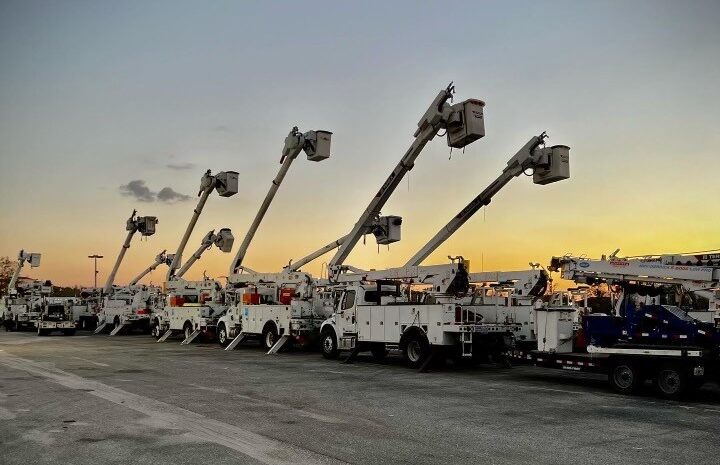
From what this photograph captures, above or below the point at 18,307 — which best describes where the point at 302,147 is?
above

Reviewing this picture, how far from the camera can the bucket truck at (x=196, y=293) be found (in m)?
34.9

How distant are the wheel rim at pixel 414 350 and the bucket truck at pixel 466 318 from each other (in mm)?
91

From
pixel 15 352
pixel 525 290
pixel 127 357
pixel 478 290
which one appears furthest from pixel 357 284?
pixel 15 352

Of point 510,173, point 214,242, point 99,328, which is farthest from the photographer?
point 99,328

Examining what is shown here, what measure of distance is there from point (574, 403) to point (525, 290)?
934cm

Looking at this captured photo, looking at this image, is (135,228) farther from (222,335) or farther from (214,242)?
(222,335)

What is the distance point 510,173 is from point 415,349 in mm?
10082

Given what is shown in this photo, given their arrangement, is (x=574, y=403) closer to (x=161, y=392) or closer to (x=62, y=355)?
(x=161, y=392)

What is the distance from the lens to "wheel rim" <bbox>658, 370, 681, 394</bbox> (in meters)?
14.4

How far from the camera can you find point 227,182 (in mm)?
39812

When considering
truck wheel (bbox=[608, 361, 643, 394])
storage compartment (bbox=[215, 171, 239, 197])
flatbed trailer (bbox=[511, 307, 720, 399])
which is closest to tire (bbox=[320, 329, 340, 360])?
flatbed trailer (bbox=[511, 307, 720, 399])

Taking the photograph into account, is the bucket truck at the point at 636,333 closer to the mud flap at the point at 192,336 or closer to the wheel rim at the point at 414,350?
the wheel rim at the point at 414,350

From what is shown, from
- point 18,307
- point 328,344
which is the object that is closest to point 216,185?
point 328,344

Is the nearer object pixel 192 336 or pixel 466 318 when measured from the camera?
pixel 466 318
